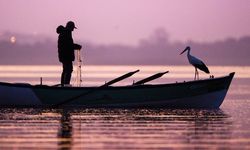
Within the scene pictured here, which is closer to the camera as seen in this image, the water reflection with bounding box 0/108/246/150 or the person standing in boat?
the water reflection with bounding box 0/108/246/150

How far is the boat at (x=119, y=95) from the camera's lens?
26875mm

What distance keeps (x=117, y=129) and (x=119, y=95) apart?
7.01 m

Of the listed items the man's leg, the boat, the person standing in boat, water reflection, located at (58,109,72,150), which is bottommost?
water reflection, located at (58,109,72,150)

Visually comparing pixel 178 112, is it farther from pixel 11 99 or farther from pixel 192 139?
pixel 192 139

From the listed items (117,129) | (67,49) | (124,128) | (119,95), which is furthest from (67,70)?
(117,129)

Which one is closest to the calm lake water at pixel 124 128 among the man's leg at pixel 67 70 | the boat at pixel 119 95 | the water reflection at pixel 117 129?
the water reflection at pixel 117 129

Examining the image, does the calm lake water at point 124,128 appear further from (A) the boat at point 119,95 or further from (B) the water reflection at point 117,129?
(A) the boat at point 119,95

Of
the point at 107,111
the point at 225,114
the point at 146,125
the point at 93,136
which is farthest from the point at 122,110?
the point at 93,136

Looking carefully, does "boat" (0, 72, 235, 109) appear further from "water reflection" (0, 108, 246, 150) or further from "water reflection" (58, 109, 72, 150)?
"water reflection" (58, 109, 72, 150)

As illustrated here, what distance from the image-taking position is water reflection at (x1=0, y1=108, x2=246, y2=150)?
16.7 metres

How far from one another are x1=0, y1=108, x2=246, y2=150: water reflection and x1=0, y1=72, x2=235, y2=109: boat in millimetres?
643

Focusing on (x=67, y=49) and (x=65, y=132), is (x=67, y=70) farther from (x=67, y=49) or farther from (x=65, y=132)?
(x=65, y=132)

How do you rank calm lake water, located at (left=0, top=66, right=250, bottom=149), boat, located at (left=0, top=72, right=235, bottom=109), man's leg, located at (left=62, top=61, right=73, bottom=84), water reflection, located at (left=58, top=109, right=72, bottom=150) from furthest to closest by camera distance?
man's leg, located at (left=62, top=61, right=73, bottom=84)
boat, located at (left=0, top=72, right=235, bottom=109)
calm lake water, located at (left=0, top=66, right=250, bottom=149)
water reflection, located at (left=58, top=109, right=72, bottom=150)

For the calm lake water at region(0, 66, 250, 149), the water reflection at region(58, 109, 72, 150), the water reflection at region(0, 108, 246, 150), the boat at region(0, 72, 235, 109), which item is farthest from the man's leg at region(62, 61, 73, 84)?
the water reflection at region(58, 109, 72, 150)
